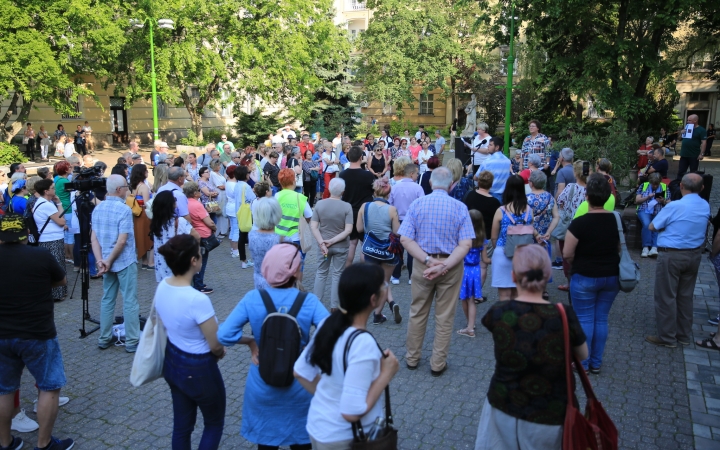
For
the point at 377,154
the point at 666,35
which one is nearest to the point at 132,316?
the point at 377,154

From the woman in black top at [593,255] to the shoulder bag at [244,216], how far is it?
562 cm

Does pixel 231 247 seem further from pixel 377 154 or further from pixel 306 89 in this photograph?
pixel 306 89

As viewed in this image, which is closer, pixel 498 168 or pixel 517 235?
pixel 517 235

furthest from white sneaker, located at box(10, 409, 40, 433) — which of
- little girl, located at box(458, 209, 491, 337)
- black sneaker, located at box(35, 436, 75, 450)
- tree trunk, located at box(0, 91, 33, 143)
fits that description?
tree trunk, located at box(0, 91, 33, 143)

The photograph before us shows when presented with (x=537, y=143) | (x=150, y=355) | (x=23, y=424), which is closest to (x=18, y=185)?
(x=23, y=424)

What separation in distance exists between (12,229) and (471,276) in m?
4.87

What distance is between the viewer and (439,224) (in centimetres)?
563

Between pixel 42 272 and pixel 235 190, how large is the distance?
20.1ft

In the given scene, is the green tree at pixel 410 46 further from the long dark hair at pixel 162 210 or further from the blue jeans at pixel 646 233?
the long dark hair at pixel 162 210

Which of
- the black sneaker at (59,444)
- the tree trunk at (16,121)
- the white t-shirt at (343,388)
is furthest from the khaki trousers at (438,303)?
the tree trunk at (16,121)

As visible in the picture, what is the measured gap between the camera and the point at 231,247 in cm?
1166

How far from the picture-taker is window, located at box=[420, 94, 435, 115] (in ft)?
153

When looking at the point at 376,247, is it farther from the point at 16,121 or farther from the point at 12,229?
the point at 16,121

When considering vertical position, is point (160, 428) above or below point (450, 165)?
below
